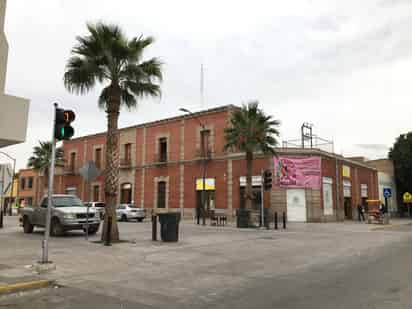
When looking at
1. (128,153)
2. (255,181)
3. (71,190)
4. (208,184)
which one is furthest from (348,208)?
(71,190)

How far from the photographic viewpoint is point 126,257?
10938mm

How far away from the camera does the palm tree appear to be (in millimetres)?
14281

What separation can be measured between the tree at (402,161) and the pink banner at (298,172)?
2227 centimetres

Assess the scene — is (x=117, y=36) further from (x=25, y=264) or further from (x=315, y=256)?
(x=315, y=256)

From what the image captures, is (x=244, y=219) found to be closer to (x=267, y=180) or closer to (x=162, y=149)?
(x=267, y=180)

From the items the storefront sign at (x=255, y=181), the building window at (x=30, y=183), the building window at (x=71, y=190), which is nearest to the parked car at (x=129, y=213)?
the storefront sign at (x=255, y=181)

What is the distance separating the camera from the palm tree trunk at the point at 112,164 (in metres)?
14.3

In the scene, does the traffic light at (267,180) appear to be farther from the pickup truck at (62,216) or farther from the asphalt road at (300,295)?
the asphalt road at (300,295)

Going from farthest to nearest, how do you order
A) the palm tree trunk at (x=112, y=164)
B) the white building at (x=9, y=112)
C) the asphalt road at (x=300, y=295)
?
the palm tree trunk at (x=112, y=164) → the white building at (x=9, y=112) → the asphalt road at (x=300, y=295)

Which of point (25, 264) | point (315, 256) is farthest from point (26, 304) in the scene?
point (315, 256)

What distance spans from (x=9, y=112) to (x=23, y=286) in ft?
14.4

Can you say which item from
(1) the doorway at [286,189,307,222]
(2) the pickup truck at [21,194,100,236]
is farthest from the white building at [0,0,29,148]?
(1) the doorway at [286,189,307,222]

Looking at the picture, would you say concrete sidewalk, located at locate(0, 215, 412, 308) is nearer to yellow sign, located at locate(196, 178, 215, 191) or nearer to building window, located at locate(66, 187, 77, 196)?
yellow sign, located at locate(196, 178, 215, 191)

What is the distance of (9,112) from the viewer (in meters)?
9.16
